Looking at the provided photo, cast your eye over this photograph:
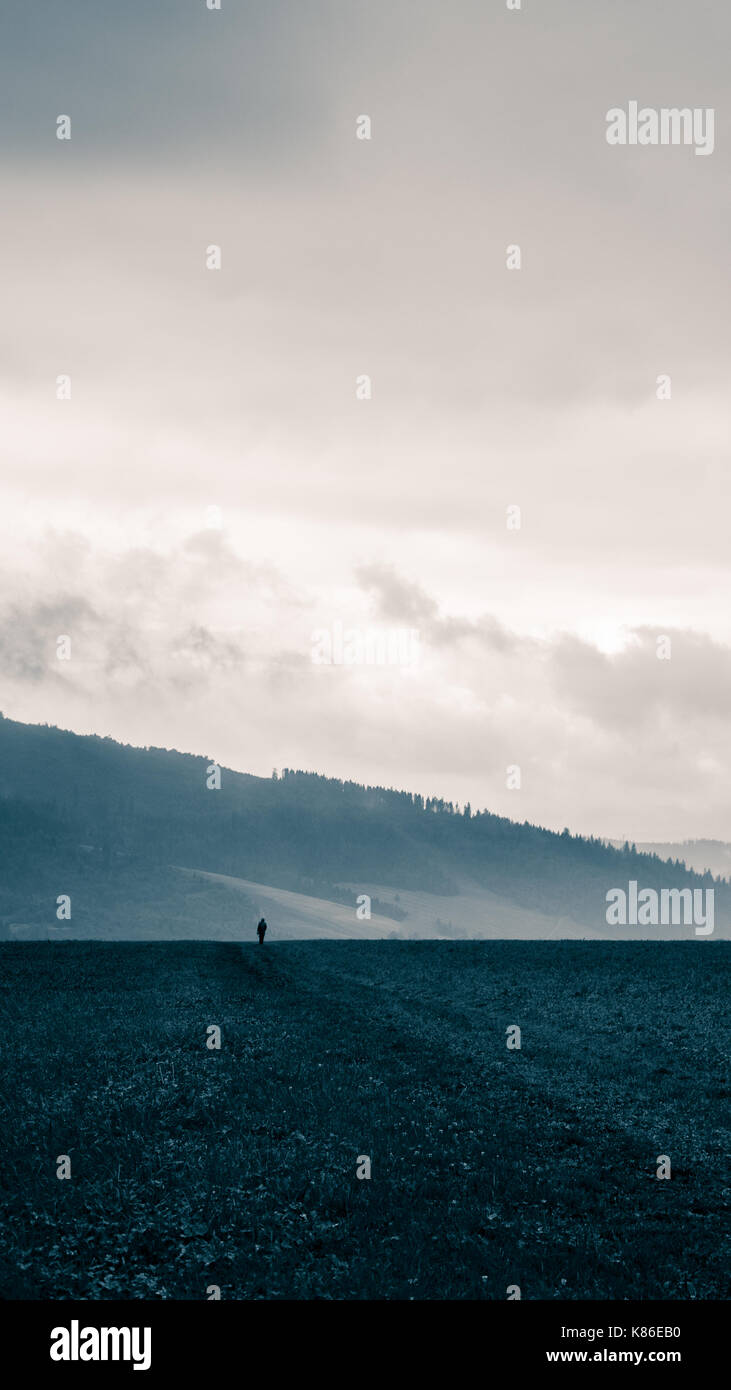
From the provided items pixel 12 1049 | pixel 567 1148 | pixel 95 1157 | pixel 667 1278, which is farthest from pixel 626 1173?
pixel 12 1049

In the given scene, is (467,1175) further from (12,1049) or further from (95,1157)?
(12,1049)

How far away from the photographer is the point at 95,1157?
904 inches

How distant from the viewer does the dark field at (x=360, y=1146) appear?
55.8 feet

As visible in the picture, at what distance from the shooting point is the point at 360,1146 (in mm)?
23750

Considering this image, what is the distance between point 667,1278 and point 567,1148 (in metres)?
7.47

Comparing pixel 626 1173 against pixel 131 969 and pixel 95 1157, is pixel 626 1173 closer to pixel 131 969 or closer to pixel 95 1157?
pixel 95 1157

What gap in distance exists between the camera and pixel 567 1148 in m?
23.9

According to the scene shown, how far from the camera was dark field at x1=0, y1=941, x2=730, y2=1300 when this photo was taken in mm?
17016

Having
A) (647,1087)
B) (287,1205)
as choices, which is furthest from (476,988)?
(287,1205)

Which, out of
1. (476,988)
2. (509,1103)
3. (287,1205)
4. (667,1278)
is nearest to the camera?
(667,1278)

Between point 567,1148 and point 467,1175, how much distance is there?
3438 millimetres

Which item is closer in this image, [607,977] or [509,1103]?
[509,1103]
